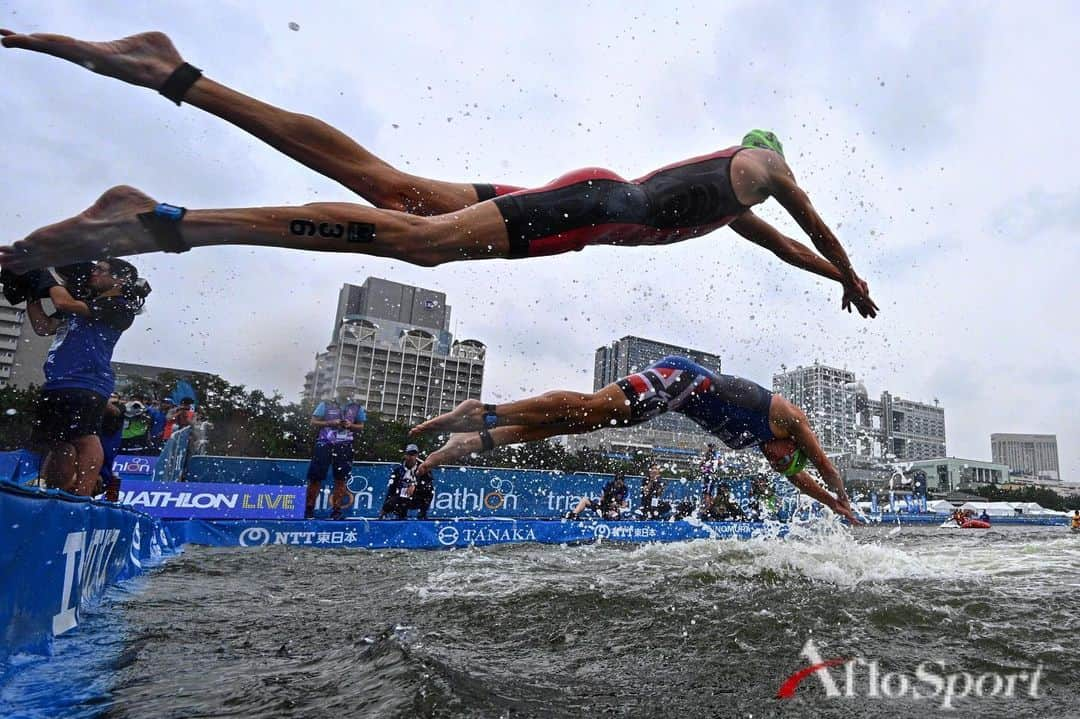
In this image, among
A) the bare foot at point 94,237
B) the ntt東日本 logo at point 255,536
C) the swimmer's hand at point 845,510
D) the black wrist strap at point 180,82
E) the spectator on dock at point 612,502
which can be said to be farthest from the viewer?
the spectator on dock at point 612,502

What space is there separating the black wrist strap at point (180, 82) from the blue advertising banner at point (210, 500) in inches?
286

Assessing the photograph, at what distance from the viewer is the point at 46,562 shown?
207 cm

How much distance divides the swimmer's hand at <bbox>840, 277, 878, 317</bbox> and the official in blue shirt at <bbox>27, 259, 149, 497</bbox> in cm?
518

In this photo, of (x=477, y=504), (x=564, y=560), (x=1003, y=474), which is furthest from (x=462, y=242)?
(x=1003, y=474)

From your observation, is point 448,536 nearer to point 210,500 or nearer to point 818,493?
point 210,500

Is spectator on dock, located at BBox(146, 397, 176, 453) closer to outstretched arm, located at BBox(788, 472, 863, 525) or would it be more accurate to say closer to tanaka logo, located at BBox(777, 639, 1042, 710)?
Result: outstretched arm, located at BBox(788, 472, 863, 525)

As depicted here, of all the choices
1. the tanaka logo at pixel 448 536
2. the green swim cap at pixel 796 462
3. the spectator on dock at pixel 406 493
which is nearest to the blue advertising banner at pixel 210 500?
the spectator on dock at pixel 406 493

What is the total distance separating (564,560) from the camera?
5586 millimetres

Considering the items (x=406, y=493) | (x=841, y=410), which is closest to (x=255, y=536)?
(x=406, y=493)

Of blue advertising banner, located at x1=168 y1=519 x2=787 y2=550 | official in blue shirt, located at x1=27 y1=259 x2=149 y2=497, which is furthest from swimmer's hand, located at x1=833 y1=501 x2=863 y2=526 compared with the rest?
official in blue shirt, located at x1=27 y1=259 x2=149 y2=497

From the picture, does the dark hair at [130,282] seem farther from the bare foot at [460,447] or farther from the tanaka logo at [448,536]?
the tanaka logo at [448,536]

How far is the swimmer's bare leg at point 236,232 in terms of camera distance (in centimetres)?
214

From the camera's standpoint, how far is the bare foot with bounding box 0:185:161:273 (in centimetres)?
214

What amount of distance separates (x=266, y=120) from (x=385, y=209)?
2.02 feet
